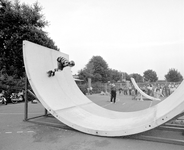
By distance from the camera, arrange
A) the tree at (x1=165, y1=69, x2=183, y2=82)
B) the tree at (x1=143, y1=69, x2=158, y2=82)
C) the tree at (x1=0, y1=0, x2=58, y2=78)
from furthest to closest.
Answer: the tree at (x1=143, y1=69, x2=158, y2=82), the tree at (x1=165, y1=69, x2=183, y2=82), the tree at (x1=0, y1=0, x2=58, y2=78)

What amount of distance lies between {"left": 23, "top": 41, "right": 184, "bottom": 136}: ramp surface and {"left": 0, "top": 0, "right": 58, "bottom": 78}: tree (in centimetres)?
564

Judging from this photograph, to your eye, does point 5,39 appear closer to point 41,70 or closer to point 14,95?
point 14,95

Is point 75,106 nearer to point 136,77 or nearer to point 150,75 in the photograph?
point 150,75

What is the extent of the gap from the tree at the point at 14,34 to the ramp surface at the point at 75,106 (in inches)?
222

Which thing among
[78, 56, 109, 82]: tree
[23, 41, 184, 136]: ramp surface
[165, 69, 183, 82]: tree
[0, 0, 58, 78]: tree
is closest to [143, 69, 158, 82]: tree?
[165, 69, 183, 82]: tree

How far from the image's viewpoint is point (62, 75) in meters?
6.85

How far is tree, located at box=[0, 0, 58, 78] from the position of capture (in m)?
11.2

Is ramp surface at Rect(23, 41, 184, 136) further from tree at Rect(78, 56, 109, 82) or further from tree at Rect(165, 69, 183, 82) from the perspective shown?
tree at Rect(165, 69, 183, 82)

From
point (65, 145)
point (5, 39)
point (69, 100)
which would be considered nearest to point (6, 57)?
point (5, 39)

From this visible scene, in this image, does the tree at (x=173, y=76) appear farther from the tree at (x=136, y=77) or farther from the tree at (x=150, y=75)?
the tree at (x=136, y=77)

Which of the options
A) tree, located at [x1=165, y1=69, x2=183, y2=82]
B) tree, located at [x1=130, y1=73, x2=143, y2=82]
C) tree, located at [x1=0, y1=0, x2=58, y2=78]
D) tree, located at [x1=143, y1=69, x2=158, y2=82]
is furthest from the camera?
tree, located at [x1=130, y1=73, x2=143, y2=82]

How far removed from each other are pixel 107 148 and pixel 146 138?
1083 mm

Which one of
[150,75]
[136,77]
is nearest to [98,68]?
[136,77]

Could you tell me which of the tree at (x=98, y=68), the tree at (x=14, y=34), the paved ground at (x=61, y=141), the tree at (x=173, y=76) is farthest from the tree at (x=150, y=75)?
the paved ground at (x=61, y=141)
